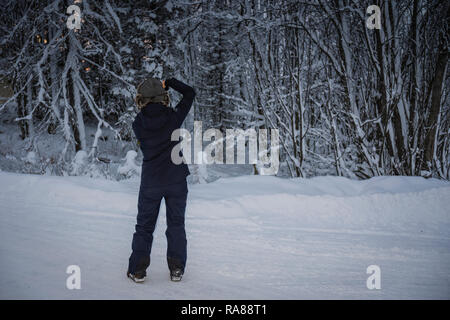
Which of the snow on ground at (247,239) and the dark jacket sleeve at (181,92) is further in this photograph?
the dark jacket sleeve at (181,92)

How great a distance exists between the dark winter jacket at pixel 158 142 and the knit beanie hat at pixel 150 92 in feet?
0.15

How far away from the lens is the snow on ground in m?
2.78

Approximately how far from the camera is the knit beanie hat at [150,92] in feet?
9.21

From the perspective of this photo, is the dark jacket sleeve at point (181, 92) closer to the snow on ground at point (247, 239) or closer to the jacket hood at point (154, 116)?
the jacket hood at point (154, 116)

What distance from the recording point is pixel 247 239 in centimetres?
416

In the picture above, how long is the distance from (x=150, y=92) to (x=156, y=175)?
A: 2.46 ft

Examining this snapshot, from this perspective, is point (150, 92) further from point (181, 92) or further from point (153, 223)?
point (153, 223)

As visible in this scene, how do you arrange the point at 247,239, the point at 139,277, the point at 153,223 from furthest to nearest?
the point at 247,239 → the point at 153,223 → the point at 139,277

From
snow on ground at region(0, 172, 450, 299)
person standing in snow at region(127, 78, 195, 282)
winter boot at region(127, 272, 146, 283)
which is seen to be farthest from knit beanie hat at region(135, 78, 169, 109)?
Answer: snow on ground at region(0, 172, 450, 299)

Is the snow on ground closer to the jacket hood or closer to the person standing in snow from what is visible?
the person standing in snow

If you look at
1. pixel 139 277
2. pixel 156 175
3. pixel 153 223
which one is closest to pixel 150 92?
pixel 156 175

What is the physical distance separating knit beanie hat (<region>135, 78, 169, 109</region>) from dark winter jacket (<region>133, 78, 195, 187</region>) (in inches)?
1.8

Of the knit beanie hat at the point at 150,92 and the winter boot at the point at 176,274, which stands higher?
the knit beanie hat at the point at 150,92

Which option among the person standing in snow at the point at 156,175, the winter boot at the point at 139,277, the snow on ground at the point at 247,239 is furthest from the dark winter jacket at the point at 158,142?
the snow on ground at the point at 247,239
